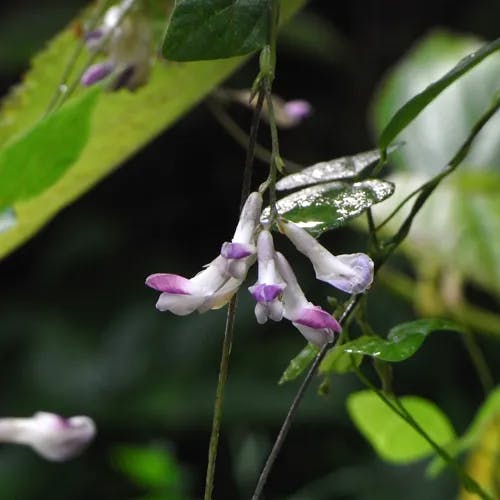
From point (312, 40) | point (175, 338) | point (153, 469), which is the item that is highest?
point (153, 469)

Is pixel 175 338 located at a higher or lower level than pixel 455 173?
lower

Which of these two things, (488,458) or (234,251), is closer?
(234,251)

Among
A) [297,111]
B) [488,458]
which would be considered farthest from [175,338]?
[297,111]

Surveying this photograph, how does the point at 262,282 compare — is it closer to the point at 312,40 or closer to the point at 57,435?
the point at 57,435

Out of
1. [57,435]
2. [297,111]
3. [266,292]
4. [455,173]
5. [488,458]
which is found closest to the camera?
[266,292]

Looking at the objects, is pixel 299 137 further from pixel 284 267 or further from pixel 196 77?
pixel 284 267

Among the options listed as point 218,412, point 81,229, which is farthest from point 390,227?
point 81,229

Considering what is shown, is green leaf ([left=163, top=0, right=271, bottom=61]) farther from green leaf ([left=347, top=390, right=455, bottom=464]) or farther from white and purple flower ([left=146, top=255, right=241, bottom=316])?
green leaf ([left=347, top=390, right=455, bottom=464])

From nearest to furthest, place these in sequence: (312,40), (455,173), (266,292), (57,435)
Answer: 1. (266,292)
2. (57,435)
3. (455,173)
4. (312,40)
